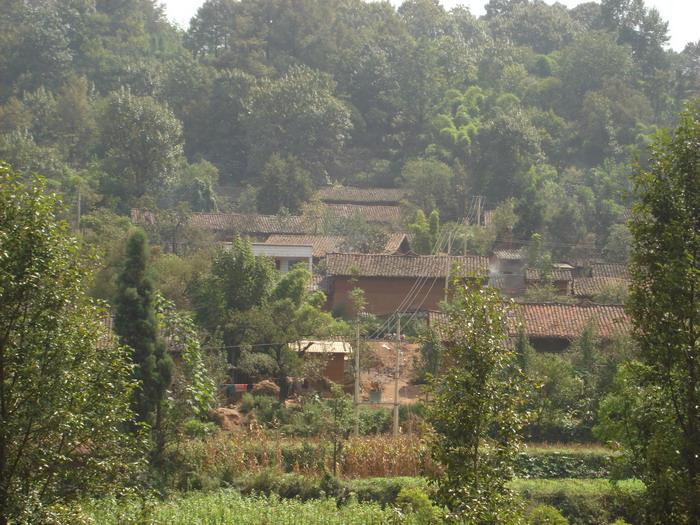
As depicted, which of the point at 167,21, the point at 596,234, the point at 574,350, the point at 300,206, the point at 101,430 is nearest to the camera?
the point at 101,430

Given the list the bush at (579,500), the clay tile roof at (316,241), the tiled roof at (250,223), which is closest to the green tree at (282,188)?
the tiled roof at (250,223)

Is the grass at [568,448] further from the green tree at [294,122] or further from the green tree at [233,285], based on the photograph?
the green tree at [294,122]

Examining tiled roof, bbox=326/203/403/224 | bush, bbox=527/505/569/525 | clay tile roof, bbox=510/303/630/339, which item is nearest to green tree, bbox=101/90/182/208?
tiled roof, bbox=326/203/403/224

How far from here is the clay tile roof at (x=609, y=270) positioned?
107 feet

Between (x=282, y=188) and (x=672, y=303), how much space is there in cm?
3445

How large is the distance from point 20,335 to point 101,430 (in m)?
1.16

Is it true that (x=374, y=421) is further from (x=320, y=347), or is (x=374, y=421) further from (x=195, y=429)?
(x=195, y=429)

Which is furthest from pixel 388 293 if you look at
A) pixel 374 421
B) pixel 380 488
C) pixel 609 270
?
pixel 380 488

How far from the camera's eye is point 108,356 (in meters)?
9.88

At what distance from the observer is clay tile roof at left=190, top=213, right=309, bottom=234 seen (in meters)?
37.7

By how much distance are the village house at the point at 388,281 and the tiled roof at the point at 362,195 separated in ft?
39.0

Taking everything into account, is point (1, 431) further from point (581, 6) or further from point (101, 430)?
point (581, 6)

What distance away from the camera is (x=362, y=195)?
4384cm

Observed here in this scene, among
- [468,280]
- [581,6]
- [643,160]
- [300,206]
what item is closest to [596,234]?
[643,160]
